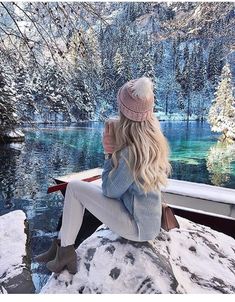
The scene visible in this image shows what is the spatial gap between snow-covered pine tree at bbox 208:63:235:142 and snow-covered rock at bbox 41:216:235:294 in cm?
176

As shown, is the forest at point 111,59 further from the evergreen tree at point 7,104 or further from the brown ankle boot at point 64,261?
the brown ankle boot at point 64,261

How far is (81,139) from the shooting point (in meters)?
3.82

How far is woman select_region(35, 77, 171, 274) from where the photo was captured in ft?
6.27

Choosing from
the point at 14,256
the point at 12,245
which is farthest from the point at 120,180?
the point at 12,245

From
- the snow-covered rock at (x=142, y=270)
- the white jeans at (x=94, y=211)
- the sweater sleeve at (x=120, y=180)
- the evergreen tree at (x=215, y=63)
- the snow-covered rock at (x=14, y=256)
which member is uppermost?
the evergreen tree at (x=215, y=63)

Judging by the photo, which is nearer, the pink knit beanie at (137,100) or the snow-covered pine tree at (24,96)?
the pink knit beanie at (137,100)

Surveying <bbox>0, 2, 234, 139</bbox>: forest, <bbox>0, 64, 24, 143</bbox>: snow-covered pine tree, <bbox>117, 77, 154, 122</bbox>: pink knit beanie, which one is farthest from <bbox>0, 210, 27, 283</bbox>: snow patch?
<bbox>117, 77, 154, 122</bbox>: pink knit beanie

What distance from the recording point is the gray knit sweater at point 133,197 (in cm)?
190

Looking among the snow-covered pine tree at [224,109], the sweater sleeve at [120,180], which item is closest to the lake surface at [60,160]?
the snow-covered pine tree at [224,109]

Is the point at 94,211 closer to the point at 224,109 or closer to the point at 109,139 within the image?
the point at 109,139

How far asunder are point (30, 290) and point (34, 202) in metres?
1.32

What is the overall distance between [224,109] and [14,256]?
6.63 feet

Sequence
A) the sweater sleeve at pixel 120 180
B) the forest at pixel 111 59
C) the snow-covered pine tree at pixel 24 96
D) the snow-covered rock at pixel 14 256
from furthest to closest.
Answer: the snow-covered pine tree at pixel 24 96 → the forest at pixel 111 59 → the snow-covered rock at pixel 14 256 → the sweater sleeve at pixel 120 180

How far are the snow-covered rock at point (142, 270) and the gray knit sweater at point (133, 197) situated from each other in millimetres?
97
